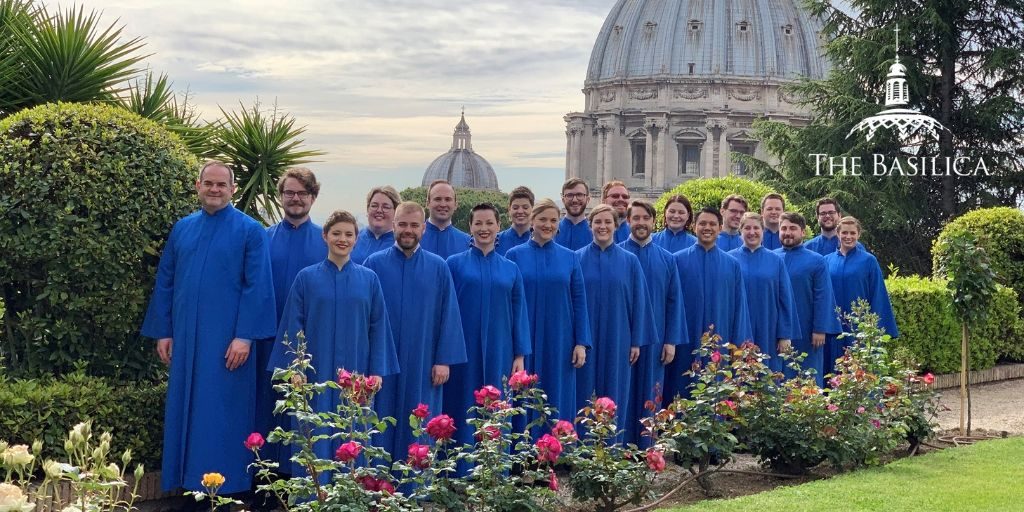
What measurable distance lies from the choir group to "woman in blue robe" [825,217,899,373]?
102 centimetres

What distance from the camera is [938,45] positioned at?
104 feet

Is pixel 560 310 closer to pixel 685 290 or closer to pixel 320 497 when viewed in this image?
pixel 685 290

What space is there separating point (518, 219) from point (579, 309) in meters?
0.82

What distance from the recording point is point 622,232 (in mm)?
8859

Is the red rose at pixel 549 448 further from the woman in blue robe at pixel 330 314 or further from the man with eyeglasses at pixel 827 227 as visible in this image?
the man with eyeglasses at pixel 827 227

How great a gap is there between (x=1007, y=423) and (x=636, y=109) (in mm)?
Answer: 85164

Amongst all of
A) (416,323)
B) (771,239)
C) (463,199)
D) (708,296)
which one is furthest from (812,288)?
(463,199)

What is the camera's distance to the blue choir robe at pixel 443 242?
769cm

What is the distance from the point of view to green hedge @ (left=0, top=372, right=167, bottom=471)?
6.25 metres

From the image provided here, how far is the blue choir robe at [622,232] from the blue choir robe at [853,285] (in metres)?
1.81

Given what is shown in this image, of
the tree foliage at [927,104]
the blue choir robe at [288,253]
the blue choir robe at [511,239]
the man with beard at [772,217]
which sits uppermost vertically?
the tree foliage at [927,104]

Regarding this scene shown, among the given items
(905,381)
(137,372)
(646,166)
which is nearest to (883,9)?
(905,381)

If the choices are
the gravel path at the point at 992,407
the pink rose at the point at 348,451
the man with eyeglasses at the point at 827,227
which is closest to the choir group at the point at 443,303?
the man with eyeglasses at the point at 827,227

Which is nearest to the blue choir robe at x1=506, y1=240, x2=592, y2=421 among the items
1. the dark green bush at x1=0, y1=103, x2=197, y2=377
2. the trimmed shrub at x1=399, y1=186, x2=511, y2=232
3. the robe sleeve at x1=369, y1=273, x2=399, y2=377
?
the robe sleeve at x1=369, y1=273, x2=399, y2=377
